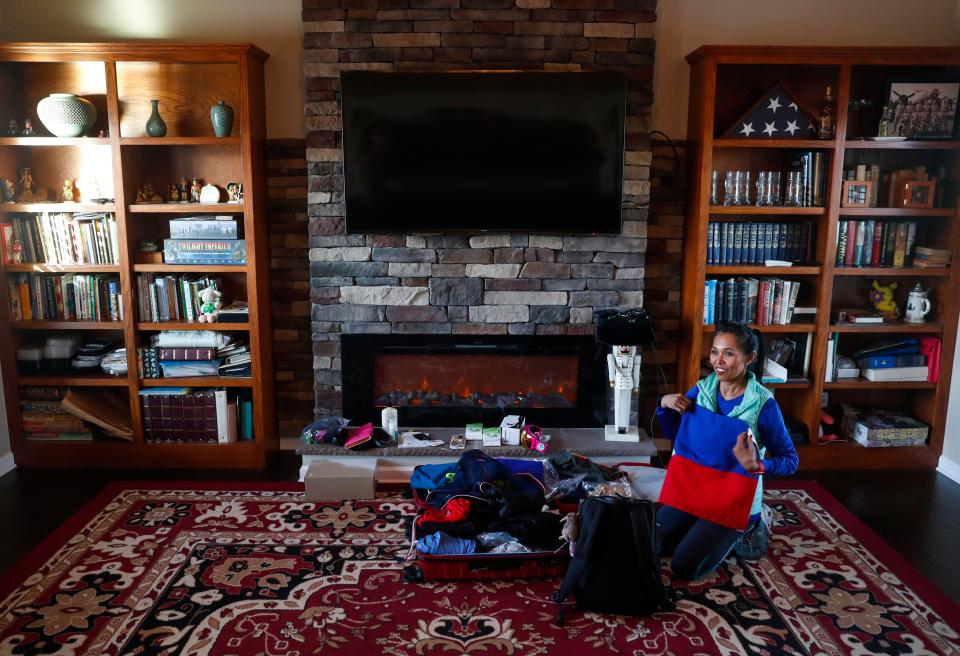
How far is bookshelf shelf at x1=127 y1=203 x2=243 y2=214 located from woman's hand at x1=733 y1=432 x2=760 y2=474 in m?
2.53

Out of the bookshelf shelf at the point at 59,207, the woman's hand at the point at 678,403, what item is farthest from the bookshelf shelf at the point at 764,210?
the bookshelf shelf at the point at 59,207

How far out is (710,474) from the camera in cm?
285

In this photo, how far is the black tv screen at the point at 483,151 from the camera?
11.7ft

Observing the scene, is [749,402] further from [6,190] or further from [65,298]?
[6,190]

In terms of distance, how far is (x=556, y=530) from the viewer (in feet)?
9.50

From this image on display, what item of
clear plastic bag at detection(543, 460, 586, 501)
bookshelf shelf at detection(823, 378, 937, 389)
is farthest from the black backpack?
bookshelf shelf at detection(823, 378, 937, 389)

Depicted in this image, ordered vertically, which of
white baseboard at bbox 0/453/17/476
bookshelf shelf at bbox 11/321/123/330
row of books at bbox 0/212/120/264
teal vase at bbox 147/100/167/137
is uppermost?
teal vase at bbox 147/100/167/137

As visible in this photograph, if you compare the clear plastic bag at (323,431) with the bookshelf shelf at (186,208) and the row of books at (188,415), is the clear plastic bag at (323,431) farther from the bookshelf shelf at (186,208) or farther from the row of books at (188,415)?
the bookshelf shelf at (186,208)

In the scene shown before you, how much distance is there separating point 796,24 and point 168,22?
10.3 feet

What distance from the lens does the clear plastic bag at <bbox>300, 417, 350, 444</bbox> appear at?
12.1ft

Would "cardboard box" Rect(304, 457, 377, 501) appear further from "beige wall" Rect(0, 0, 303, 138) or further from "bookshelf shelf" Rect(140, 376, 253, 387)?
"beige wall" Rect(0, 0, 303, 138)

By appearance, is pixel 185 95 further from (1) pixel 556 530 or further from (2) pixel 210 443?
(1) pixel 556 530

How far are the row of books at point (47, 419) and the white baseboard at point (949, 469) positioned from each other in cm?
439

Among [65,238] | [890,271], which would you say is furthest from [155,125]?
[890,271]
